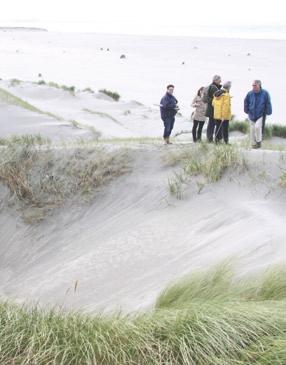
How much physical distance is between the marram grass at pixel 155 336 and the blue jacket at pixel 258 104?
7.07 m

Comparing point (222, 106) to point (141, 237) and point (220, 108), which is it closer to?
point (220, 108)

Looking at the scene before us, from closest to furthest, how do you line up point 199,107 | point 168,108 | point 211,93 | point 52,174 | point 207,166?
point 207,166 → point 52,174 → point 211,93 → point 168,108 → point 199,107

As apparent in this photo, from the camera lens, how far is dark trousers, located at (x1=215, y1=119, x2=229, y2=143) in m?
11.7

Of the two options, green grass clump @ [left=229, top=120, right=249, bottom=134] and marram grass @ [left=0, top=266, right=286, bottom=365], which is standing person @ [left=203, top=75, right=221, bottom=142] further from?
green grass clump @ [left=229, top=120, right=249, bottom=134]

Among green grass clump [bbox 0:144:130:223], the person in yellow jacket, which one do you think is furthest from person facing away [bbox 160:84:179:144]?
green grass clump [bbox 0:144:130:223]

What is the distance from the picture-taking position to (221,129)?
1195 cm

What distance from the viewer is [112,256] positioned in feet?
27.2

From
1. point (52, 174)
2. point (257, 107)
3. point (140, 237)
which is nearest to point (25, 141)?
point (52, 174)

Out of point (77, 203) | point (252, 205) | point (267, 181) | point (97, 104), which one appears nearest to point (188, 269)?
point (252, 205)

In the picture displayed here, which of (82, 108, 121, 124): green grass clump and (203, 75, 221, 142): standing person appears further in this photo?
(82, 108, 121, 124): green grass clump

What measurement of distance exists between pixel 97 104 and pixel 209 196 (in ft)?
61.6

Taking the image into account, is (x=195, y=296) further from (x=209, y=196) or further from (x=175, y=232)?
(x=209, y=196)

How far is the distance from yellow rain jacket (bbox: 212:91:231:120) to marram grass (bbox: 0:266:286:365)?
21.9ft

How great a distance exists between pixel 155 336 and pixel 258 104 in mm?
7868
